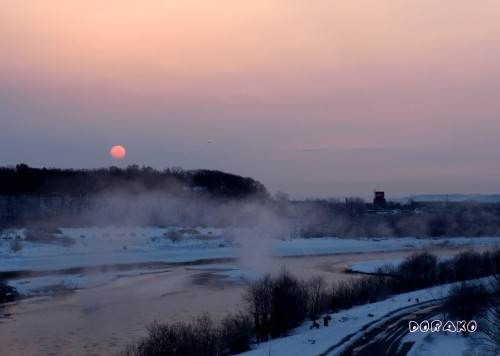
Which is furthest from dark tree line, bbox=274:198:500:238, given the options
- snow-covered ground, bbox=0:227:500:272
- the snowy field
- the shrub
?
A: the shrub

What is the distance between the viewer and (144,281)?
39.0 metres

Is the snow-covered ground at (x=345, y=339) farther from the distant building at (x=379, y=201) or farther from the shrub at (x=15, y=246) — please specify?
the distant building at (x=379, y=201)

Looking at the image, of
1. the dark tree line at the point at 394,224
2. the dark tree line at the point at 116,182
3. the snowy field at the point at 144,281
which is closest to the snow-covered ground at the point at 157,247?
the snowy field at the point at 144,281

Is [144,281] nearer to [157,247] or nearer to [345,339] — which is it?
[345,339]

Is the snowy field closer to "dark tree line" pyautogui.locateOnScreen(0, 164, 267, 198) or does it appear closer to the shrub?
the shrub

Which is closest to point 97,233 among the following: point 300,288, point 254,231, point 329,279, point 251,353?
point 254,231

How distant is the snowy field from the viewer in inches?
823

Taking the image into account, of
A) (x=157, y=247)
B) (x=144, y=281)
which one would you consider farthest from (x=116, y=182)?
(x=144, y=281)

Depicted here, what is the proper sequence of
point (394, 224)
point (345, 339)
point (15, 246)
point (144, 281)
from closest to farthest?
1. point (345, 339)
2. point (144, 281)
3. point (15, 246)
4. point (394, 224)

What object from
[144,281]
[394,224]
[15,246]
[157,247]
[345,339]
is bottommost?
[144,281]

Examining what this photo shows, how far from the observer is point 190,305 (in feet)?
92.0

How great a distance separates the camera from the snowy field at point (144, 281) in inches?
823

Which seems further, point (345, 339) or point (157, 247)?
point (157, 247)

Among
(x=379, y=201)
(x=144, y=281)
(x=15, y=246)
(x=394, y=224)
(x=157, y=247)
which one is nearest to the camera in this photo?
(x=144, y=281)
